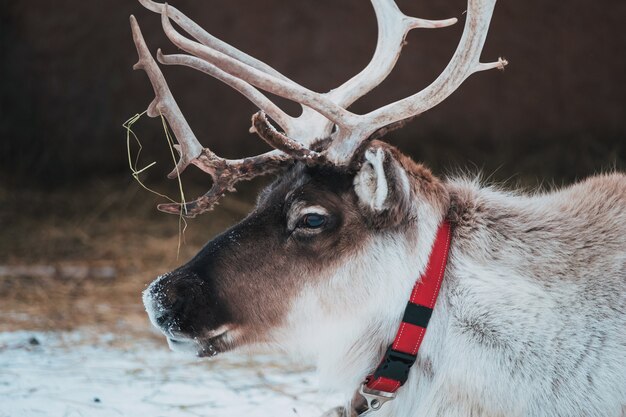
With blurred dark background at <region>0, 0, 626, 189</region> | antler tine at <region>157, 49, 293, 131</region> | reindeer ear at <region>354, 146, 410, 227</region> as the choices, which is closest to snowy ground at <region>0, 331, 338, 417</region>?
reindeer ear at <region>354, 146, 410, 227</region>

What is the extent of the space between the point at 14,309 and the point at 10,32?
3.86 metres

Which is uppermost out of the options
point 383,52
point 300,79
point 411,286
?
point 300,79

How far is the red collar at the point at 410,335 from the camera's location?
2990 mm

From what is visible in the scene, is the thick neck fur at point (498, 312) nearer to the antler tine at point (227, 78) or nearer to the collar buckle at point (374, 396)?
the collar buckle at point (374, 396)

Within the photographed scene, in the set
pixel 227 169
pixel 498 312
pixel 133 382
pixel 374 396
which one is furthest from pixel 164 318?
pixel 133 382

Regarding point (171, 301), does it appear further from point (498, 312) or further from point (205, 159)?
point (498, 312)

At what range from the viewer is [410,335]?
2988 millimetres

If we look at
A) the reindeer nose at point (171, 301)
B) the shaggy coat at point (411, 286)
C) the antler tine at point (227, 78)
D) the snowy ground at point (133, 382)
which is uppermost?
the antler tine at point (227, 78)

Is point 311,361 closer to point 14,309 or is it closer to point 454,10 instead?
point 14,309

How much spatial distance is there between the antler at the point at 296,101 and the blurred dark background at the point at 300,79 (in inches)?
193

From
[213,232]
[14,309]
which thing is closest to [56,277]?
[14,309]

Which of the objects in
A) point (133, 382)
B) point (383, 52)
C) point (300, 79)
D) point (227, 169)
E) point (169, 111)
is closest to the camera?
point (227, 169)

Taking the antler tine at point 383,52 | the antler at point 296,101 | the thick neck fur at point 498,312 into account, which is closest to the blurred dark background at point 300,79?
the antler tine at point 383,52

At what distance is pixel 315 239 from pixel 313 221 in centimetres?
6
